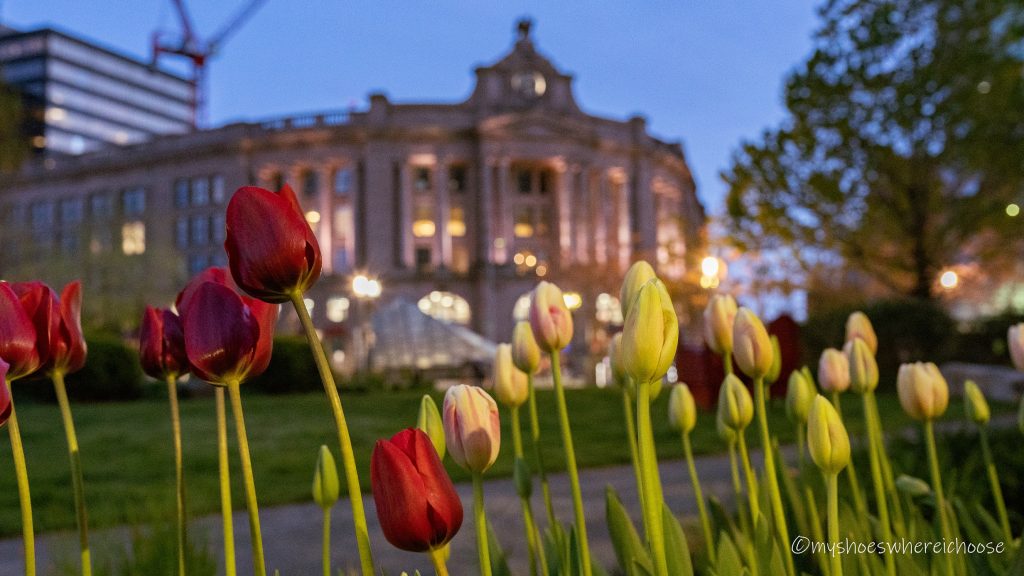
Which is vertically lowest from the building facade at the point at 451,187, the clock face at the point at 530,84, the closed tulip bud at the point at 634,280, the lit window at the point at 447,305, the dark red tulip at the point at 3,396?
the dark red tulip at the point at 3,396

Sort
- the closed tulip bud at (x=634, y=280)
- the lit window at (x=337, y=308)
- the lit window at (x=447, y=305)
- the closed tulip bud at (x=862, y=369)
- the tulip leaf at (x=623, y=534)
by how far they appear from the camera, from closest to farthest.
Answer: the closed tulip bud at (x=634, y=280) → the tulip leaf at (x=623, y=534) → the closed tulip bud at (x=862, y=369) → the lit window at (x=447, y=305) → the lit window at (x=337, y=308)

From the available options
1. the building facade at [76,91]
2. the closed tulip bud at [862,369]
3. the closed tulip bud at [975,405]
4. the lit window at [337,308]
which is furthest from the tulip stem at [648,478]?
the building facade at [76,91]

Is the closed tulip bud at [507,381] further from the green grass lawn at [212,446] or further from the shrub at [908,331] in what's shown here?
the shrub at [908,331]

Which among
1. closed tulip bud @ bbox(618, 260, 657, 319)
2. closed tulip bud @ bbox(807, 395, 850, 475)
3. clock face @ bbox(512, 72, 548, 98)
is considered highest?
clock face @ bbox(512, 72, 548, 98)

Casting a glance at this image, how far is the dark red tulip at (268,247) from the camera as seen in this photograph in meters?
1.06

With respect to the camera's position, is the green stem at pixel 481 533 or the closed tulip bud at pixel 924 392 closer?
the green stem at pixel 481 533

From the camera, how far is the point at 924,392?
206 cm

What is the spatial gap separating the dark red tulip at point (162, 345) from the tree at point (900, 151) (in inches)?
721

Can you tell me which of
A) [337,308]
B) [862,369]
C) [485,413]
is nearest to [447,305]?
[337,308]

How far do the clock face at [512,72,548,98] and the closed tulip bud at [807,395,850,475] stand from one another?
65988mm

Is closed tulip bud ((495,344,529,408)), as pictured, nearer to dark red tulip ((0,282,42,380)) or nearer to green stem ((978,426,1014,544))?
dark red tulip ((0,282,42,380))

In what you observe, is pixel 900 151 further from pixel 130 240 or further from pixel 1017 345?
pixel 130 240

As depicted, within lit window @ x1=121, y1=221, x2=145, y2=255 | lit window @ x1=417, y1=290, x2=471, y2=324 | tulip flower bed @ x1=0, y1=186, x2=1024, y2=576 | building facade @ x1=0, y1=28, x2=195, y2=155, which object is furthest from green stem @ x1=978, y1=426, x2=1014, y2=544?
building facade @ x1=0, y1=28, x2=195, y2=155

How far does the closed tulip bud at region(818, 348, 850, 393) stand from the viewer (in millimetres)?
2256
